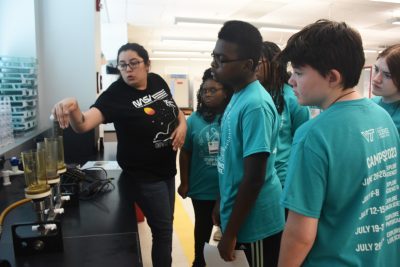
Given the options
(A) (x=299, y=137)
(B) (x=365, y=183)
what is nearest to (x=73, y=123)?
(A) (x=299, y=137)

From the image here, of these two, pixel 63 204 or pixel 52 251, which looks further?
pixel 63 204

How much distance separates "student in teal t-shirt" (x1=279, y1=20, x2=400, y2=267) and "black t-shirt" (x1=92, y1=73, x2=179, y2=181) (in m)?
0.94

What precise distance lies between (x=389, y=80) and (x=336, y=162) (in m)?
0.96

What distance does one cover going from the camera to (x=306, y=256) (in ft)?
2.43

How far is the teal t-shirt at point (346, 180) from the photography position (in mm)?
664

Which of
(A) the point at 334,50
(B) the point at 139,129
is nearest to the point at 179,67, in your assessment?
(B) the point at 139,129

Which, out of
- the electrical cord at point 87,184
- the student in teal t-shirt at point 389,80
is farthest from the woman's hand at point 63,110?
the student in teal t-shirt at point 389,80

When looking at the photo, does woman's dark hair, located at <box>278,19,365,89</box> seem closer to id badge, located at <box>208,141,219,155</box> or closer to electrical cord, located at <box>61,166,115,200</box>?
id badge, located at <box>208,141,219,155</box>

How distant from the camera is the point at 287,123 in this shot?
153 centimetres

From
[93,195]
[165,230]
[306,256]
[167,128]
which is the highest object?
[167,128]

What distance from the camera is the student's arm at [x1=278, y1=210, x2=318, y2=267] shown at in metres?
0.69

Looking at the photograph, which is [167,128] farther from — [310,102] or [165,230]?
[310,102]

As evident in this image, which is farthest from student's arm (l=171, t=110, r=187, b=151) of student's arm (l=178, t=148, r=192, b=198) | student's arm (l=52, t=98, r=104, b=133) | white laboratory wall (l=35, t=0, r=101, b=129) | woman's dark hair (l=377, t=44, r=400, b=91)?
white laboratory wall (l=35, t=0, r=101, b=129)

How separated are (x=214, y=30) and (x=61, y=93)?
15.6 ft
